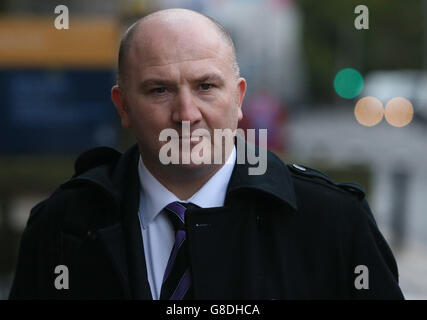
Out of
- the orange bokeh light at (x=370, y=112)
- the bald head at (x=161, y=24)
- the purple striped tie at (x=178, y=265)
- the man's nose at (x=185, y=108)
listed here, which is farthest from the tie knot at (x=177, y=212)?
the orange bokeh light at (x=370, y=112)

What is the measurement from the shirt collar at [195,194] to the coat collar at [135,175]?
3 centimetres

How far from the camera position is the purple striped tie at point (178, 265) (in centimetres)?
208

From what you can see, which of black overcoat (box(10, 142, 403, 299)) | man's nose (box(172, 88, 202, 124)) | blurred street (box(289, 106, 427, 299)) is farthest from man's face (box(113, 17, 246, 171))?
blurred street (box(289, 106, 427, 299))

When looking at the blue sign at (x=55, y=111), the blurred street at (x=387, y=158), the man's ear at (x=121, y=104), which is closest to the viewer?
the man's ear at (x=121, y=104)

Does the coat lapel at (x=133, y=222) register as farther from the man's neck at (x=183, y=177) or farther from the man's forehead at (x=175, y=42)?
the man's forehead at (x=175, y=42)

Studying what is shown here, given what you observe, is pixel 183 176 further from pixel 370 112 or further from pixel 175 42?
pixel 370 112

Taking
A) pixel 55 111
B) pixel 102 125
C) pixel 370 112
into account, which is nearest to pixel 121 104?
pixel 102 125

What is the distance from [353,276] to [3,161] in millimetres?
9369

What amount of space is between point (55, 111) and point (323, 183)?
10.9m

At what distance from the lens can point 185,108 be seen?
2.06 metres

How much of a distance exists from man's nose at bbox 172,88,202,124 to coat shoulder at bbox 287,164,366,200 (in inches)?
15.9

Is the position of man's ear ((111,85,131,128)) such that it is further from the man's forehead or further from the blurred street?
the blurred street

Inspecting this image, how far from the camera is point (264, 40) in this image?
149ft

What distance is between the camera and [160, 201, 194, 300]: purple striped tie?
82.0 inches
